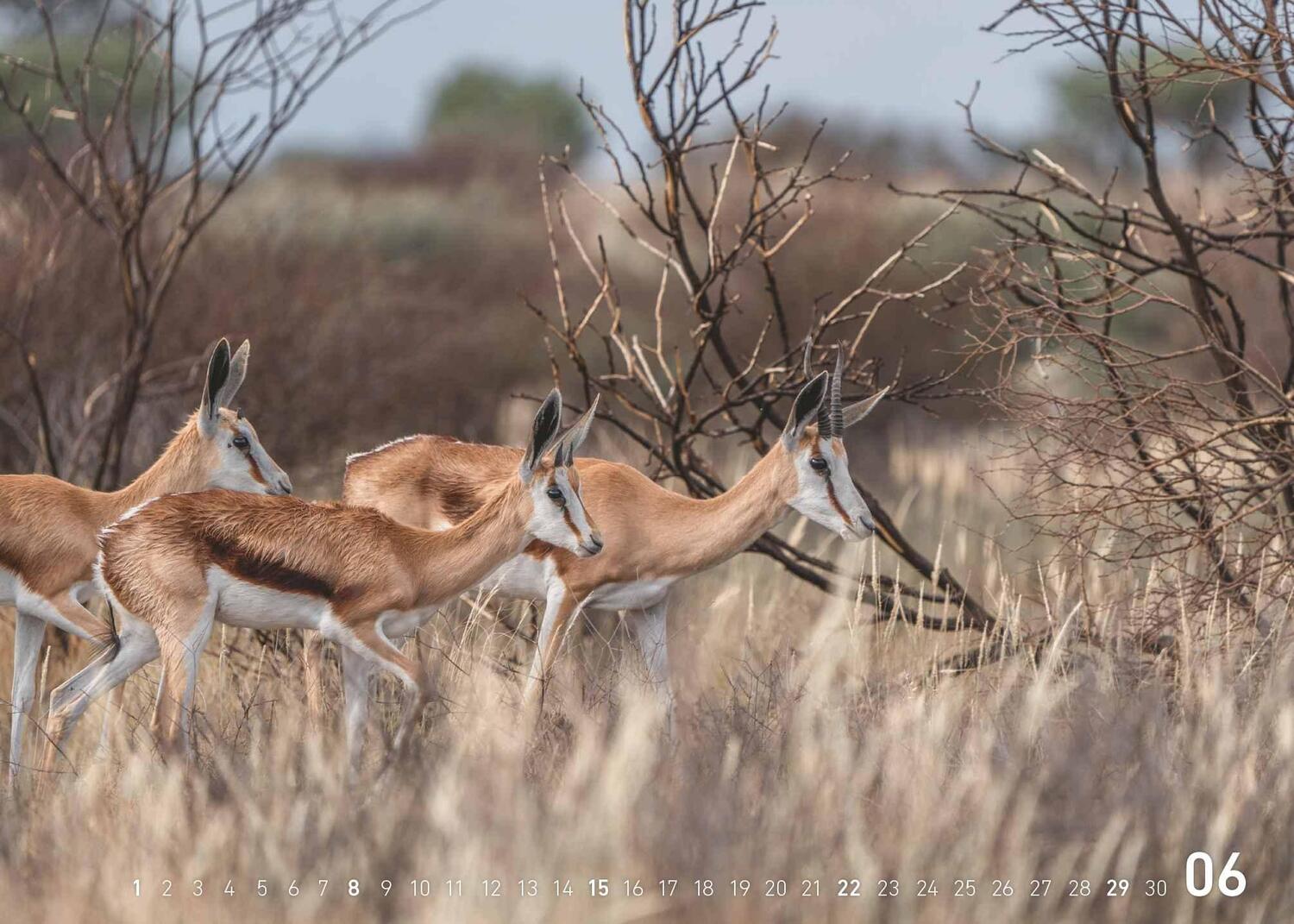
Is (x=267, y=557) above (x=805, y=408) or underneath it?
underneath

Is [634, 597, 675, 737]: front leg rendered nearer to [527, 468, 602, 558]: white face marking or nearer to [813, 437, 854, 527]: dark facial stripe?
[527, 468, 602, 558]: white face marking

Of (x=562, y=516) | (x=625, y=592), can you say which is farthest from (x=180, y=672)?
(x=625, y=592)

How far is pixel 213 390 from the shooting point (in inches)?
206

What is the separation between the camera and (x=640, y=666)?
5785 mm

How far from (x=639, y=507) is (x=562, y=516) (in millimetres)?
704

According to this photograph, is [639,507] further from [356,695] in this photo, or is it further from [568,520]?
[356,695]

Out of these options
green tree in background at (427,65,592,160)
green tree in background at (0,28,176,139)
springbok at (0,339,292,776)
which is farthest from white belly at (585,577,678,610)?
green tree in background at (427,65,592,160)

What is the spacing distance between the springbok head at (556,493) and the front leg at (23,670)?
1.75m

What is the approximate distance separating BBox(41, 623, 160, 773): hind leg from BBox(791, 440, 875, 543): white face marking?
210 centimetres

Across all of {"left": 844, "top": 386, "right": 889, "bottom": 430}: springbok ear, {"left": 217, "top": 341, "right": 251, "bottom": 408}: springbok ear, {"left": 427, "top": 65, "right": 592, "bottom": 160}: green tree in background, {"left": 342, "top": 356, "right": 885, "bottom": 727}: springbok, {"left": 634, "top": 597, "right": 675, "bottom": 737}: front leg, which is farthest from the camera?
{"left": 427, "top": 65, "right": 592, "bottom": 160}: green tree in background

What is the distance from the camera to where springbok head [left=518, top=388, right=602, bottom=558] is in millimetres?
5098

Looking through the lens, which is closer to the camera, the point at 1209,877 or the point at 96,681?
the point at 1209,877

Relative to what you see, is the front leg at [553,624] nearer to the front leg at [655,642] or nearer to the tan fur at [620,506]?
the tan fur at [620,506]

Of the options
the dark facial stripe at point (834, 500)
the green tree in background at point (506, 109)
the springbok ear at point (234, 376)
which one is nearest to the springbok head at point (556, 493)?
the dark facial stripe at point (834, 500)
